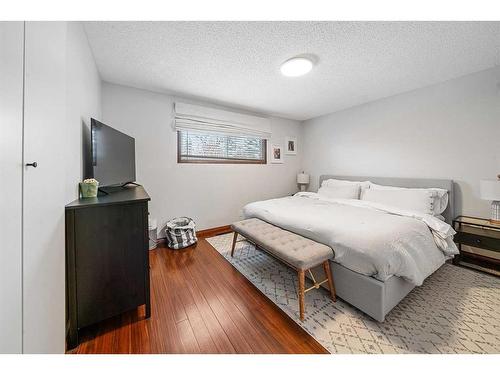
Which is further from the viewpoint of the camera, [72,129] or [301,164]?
[301,164]

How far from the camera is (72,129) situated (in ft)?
4.06

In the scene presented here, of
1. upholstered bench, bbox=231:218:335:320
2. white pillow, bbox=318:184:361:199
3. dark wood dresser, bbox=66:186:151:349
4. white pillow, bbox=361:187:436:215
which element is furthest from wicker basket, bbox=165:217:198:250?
white pillow, bbox=361:187:436:215

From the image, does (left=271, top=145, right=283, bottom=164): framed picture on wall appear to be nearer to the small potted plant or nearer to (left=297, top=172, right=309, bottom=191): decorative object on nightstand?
(left=297, top=172, right=309, bottom=191): decorative object on nightstand

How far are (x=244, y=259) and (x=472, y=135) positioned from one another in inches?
122

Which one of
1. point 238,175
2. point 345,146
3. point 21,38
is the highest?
point 345,146

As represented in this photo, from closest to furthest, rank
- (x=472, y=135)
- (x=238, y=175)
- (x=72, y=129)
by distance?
1. (x=72, y=129)
2. (x=472, y=135)
3. (x=238, y=175)

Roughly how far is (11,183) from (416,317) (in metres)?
2.40

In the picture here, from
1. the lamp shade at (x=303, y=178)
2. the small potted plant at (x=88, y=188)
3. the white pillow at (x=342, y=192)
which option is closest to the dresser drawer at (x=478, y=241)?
the white pillow at (x=342, y=192)

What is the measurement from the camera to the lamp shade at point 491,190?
184 cm

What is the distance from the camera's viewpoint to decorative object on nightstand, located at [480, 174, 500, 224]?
1.85 meters

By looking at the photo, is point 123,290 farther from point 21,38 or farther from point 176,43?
point 176,43

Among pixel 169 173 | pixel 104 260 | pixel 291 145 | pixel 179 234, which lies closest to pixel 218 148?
pixel 169 173

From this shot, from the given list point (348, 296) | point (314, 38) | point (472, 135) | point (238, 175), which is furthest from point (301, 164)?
point (348, 296)

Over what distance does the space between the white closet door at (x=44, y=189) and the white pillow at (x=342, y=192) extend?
3.17 meters
